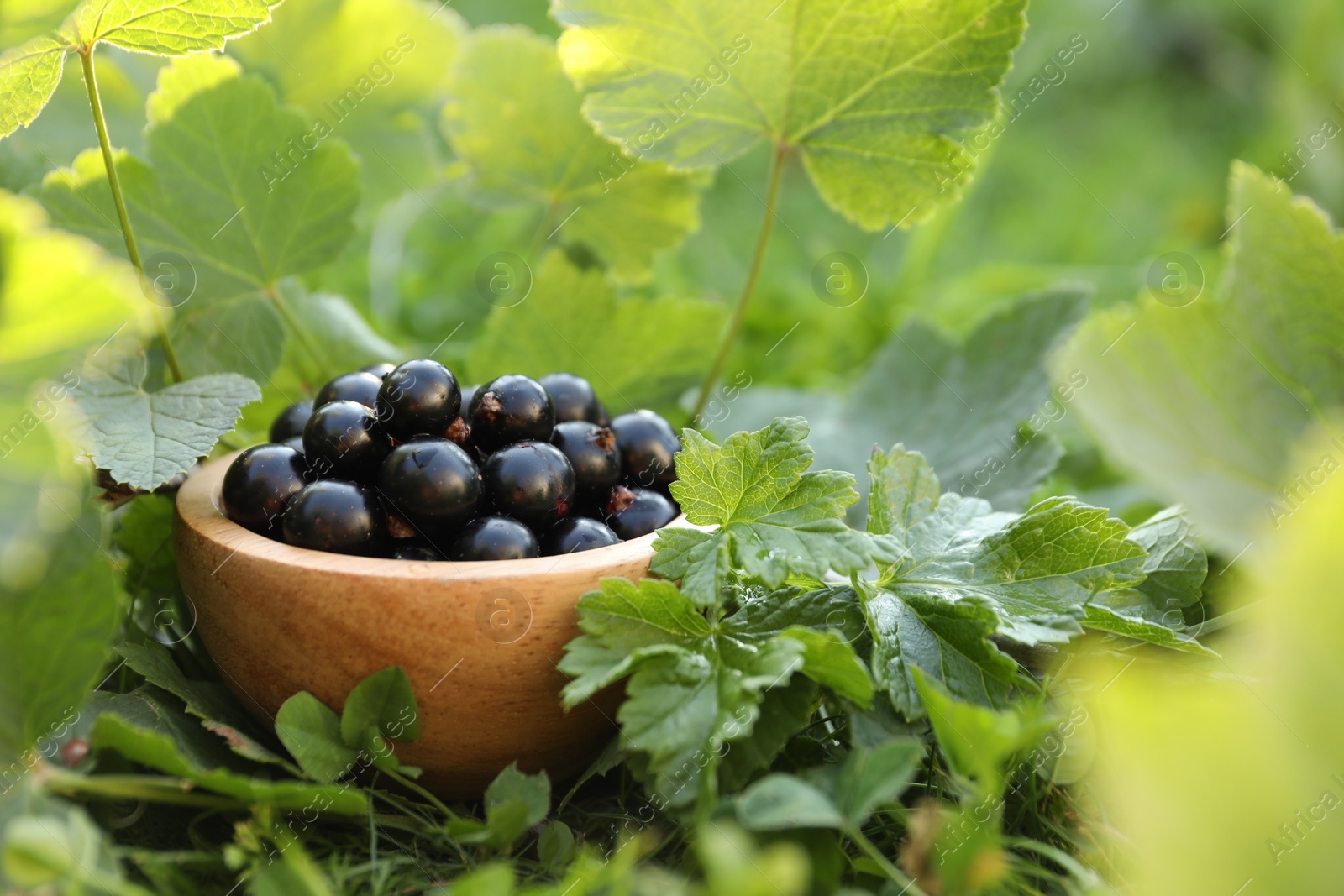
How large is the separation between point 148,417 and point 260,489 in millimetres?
122

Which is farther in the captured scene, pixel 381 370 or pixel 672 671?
pixel 381 370

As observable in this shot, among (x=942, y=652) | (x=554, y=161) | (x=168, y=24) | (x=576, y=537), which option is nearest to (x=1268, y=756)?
(x=942, y=652)

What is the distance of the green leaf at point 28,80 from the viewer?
2.21ft

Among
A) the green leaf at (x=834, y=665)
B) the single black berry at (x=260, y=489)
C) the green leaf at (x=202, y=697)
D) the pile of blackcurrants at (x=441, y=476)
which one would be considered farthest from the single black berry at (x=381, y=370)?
the green leaf at (x=834, y=665)

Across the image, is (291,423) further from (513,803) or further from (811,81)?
(811,81)

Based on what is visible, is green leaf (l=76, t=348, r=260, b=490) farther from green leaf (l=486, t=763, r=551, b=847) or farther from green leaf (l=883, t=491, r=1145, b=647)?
green leaf (l=883, t=491, r=1145, b=647)

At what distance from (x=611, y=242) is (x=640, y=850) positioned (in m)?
0.67

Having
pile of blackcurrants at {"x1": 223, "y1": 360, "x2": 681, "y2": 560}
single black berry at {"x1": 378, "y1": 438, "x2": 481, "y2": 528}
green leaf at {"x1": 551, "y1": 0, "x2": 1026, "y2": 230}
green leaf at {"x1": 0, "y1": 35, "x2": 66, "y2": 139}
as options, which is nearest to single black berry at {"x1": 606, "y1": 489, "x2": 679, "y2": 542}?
pile of blackcurrants at {"x1": 223, "y1": 360, "x2": 681, "y2": 560}

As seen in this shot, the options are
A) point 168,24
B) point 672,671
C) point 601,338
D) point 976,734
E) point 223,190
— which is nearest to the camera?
point 976,734

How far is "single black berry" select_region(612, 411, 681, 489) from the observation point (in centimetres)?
76

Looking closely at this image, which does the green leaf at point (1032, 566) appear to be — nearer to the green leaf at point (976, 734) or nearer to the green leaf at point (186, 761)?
the green leaf at point (976, 734)

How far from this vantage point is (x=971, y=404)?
1.01 meters

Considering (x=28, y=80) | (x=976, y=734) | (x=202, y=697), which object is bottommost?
(x=202, y=697)

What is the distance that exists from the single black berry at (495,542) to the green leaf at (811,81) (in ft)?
1.30
